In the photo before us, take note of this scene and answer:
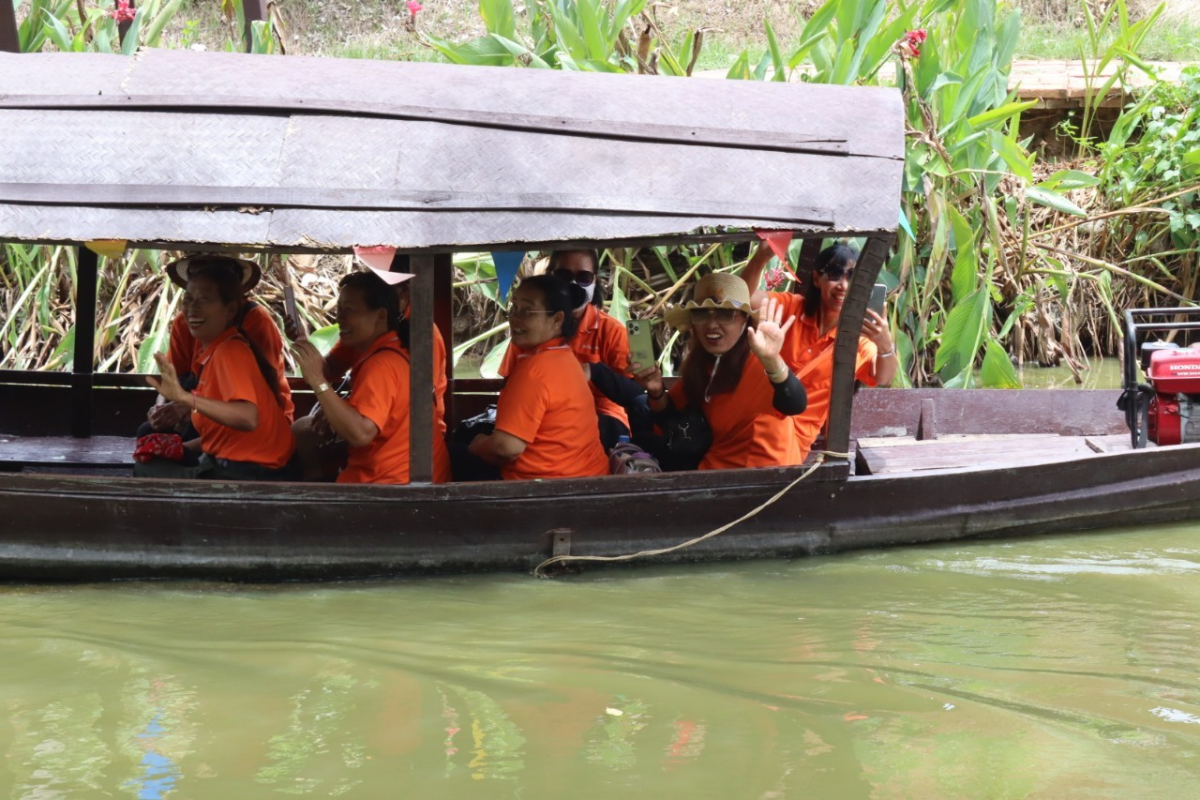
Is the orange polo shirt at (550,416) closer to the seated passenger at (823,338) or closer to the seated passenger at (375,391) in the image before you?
the seated passenger at (375,391)

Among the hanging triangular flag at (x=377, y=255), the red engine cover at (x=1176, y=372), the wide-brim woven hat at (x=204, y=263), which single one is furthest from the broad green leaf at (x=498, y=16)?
the red engine cover at (x=1176, y=372)

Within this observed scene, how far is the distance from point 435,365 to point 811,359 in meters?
1.64

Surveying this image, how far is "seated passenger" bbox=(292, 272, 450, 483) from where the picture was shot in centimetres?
436

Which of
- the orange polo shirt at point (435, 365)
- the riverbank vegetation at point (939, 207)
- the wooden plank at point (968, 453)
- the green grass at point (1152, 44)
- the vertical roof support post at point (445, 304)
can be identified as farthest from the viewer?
the green grass at point (1152, 44)

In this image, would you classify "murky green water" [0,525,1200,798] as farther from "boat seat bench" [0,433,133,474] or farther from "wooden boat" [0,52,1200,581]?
"boat seat bench" [0,433,133,474]

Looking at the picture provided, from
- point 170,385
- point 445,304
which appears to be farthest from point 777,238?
point 170,385

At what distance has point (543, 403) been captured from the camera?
4480mm

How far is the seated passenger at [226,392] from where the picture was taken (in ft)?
14.3

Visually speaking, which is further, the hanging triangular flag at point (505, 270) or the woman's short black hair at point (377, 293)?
the hanging triangular flag at point (505, 270)

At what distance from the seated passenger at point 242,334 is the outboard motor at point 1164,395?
3.51m

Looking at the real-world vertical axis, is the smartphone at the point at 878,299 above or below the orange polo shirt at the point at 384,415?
above

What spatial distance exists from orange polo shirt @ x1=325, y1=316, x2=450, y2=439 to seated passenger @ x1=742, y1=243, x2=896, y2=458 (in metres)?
1.32

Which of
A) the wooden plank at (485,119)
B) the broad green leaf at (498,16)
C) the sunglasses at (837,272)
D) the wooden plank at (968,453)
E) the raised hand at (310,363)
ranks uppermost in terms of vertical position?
the broad green leaf at (498,16)

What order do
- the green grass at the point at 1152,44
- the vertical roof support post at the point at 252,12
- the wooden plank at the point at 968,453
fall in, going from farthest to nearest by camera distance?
1. the green grass at the point at 1152,44
2. the vertical roof support post at the point at 252,12
3. the wooden plank at the point at 968,453
